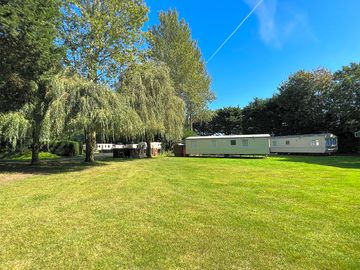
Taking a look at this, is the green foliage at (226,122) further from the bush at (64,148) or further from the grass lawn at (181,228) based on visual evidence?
the grass lawn at (181,228)

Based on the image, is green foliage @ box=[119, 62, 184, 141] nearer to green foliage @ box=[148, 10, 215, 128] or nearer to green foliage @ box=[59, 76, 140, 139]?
green foliage @ box=[59, 76, 140, 139]

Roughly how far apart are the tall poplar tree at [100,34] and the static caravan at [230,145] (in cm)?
1049

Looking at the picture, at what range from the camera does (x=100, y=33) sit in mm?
16594

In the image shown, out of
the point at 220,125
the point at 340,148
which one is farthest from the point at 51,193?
the point at 220,125

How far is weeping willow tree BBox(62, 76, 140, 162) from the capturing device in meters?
12.2

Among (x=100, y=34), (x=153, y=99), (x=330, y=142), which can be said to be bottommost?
(x=330, y=142)

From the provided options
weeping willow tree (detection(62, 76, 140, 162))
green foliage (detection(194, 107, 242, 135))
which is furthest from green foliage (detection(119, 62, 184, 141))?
green foliage (detection(194, 107, 242, 135))

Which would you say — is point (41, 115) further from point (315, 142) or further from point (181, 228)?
point (315, 142)

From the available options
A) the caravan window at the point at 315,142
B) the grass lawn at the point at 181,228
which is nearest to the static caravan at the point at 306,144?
the caravan window at the point at 315,142

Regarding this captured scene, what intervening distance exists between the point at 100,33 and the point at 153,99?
18.2 feet

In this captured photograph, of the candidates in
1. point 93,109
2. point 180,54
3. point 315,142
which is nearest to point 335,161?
point 315,142

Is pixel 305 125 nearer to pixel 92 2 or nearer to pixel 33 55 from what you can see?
pixel 92 2

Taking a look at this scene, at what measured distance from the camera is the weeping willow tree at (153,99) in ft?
62.8

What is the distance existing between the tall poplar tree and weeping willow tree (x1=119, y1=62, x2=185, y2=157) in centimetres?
163
